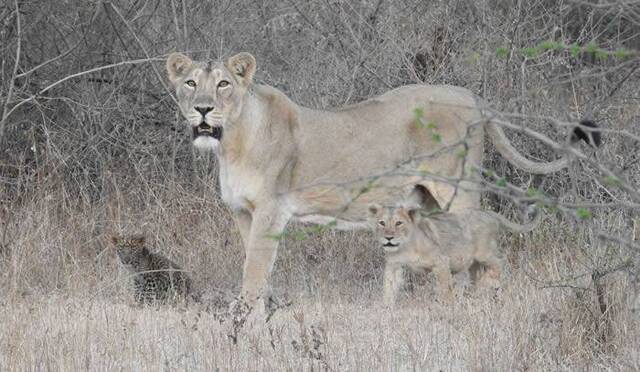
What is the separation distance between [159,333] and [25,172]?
14.6 ft

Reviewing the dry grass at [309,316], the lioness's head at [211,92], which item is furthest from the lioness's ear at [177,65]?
the dry grass at [309,316]

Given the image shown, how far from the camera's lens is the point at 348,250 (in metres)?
9.61

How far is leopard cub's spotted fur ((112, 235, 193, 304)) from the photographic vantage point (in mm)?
8352

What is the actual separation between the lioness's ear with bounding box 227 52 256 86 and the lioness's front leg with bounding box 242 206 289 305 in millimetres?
848

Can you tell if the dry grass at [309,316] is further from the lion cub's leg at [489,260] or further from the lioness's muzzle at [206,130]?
the lioness's muzzle at [206,130]

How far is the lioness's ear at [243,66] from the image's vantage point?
8320 millimetres

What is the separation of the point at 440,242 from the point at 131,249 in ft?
6.70

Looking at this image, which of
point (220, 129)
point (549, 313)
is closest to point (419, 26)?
point (220, 129)

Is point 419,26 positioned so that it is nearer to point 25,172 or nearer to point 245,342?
point 25,172

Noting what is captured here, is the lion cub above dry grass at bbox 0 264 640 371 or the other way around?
above

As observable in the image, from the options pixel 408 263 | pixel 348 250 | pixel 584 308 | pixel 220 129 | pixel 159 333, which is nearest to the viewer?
pixel 584 308

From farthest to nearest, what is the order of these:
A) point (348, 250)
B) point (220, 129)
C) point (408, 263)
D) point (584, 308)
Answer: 1. point (348, 250)
2. point (408, 263)
3. point (220, 129)
4. point (584, 308)

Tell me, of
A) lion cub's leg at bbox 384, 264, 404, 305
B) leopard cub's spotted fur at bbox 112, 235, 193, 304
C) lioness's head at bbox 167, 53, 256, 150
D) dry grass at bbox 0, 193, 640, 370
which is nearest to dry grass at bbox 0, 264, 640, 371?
dry grass at bbox 0, 193, 640, 370

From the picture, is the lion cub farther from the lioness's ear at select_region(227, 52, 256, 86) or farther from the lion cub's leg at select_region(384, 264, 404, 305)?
the lioness's ear at select_region(227, 52, 256, 86)
